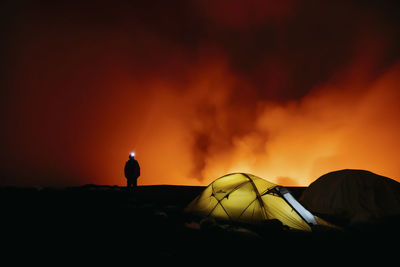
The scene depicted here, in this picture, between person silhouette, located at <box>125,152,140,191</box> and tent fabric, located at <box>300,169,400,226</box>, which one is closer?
tent fabric, located at <box>300,169,400,226</box>

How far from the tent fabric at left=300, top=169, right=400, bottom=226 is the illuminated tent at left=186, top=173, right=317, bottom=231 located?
1.80m

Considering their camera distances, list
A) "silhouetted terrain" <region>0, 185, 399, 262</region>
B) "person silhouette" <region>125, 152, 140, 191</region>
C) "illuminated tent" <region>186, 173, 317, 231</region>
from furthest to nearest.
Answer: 1. "person silhouette" <region>125, 152, 140, 191</region>
2. "illuminated tent" <region>186, 173, 317, 231</region>
3. "silhouetted terrain" <region>0, 185, 399, 262</region>

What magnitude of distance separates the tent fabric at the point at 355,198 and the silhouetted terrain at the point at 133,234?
2.37 ft

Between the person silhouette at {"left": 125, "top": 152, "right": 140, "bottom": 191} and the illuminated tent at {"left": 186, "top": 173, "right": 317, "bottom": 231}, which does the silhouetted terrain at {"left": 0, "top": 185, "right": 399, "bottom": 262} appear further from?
the person silhouette at {"left": 125, "top": 152, "right": 140, "bottom": 191}

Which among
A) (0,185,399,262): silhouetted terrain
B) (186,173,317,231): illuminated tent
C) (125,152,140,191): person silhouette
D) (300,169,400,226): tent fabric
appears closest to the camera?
(0,185,399,262): silhouetted terrain

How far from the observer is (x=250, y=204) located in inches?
311

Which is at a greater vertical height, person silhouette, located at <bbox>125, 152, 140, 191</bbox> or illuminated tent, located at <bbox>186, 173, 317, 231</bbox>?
person silhouette, located at <bbox>125, 152, 140, 191</bbox>

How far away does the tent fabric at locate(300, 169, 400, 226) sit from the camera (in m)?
8.75

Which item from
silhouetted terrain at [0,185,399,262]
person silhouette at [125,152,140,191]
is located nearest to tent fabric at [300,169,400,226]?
silhouetted terrain at [0,185,399,262]

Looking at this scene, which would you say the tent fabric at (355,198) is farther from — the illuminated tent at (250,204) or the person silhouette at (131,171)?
the person silhouette at (131,171)

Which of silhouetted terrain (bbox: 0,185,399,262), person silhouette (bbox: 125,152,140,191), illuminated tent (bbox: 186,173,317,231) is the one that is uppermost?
person silhouette (bbox: 125,152,140,191)

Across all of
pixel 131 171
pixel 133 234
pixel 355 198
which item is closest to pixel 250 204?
pixel 133 234

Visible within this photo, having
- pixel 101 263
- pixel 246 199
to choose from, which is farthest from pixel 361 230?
pixel 101 263

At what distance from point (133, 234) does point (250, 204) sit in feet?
13.4
